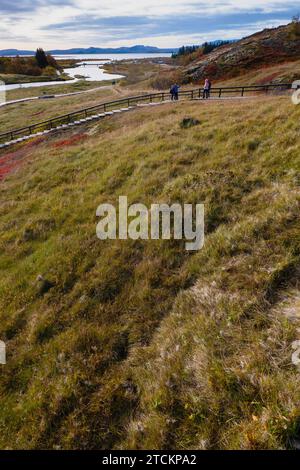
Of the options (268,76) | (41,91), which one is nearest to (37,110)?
(41,91)

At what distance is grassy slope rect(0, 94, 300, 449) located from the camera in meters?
5.08

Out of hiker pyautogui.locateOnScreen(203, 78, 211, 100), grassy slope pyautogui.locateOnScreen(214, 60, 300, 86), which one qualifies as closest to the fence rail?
hiker pyautogui.locateOnScreen(203, 78, 211, 100)

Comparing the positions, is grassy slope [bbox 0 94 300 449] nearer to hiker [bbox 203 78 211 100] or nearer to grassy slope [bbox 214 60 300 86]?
hiker [bbox 203 78 211 100]

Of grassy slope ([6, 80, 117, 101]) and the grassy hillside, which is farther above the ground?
the grassy hillside

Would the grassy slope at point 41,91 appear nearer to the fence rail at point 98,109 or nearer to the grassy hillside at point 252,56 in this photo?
the grassy hillside at point 252,56

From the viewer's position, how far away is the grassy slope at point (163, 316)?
5.08 m

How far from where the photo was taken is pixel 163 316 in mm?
7660

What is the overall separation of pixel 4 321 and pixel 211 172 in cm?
853

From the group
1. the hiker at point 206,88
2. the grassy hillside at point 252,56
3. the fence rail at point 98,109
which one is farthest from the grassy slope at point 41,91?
the hiker at point 206,88

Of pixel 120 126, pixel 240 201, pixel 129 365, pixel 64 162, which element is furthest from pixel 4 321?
pixel 120 126

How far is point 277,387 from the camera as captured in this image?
4.69 metres

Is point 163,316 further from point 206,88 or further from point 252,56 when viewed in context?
point 252,56

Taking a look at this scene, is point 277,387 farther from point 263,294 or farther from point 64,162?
point 64,162

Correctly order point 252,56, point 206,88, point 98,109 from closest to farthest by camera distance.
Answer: point 206,88, point 98,109, point 252,56
